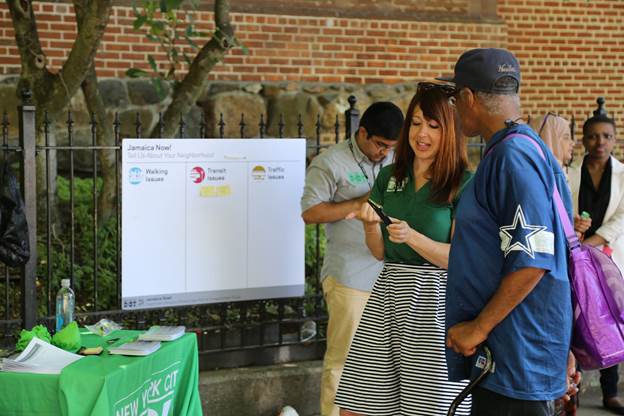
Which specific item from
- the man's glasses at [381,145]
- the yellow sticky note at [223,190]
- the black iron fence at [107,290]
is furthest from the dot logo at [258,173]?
the man's glasses at [381,145]

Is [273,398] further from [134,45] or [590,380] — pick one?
[134,45]

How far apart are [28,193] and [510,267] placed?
3546 mm

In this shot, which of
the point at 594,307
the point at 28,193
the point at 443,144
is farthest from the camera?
the point at 28,193

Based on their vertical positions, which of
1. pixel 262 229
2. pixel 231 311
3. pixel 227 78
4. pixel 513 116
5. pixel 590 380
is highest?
pixel 227 78

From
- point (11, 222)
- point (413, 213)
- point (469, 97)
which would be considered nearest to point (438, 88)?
point (413, 213)

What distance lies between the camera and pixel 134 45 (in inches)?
396

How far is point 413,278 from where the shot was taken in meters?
4.17

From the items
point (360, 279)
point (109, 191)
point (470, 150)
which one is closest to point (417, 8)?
point (470, 150)

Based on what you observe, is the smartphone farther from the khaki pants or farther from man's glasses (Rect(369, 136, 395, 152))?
the khaki pants

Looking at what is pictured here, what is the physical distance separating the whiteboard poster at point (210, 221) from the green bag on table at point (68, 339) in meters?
1.52

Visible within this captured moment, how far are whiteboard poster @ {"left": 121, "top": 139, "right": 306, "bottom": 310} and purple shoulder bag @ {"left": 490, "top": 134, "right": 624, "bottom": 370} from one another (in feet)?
10.2

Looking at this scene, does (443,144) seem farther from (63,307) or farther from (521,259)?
(63,307)

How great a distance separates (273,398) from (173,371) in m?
1.98

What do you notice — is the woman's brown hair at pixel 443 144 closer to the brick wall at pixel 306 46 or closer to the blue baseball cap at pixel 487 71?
the blue baseball cap at pixel 487 71
